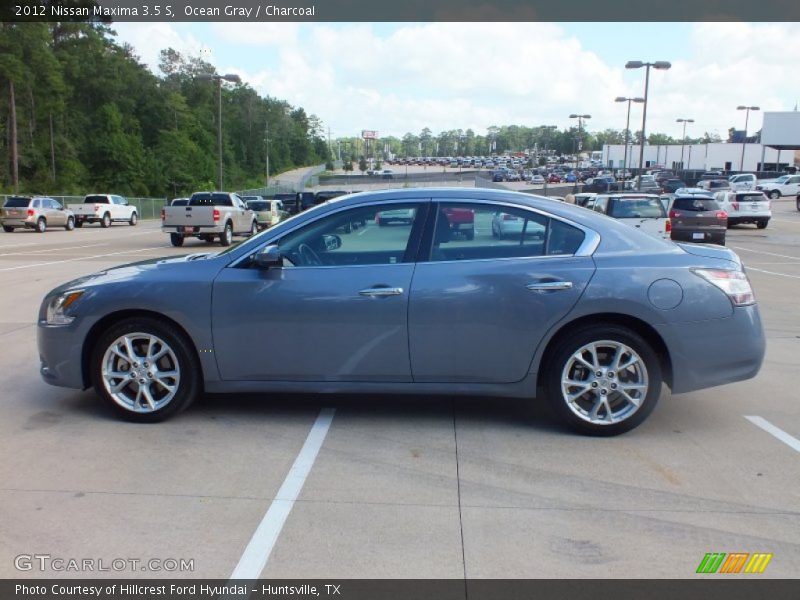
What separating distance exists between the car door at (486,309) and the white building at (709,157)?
85.3 metres

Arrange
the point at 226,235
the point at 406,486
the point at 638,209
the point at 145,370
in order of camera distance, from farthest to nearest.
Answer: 1. the point at 226,235
2. the point at 638,209
3. the point at 145,370
4. the point at 406,486

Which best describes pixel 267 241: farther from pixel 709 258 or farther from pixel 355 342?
pixel 709 258

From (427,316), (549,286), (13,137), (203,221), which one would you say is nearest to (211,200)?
(203,221)

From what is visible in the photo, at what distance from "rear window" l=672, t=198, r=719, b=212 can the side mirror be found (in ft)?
63.1

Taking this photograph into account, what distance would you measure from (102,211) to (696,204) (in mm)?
31806

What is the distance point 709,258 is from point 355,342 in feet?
8.52

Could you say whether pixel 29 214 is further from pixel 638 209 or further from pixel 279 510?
pixel 279 510

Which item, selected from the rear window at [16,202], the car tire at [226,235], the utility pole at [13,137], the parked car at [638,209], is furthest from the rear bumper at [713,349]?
the utility pole at [13,137]

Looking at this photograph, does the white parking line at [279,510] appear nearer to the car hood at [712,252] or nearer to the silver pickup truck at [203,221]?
the car hood at [712,252]

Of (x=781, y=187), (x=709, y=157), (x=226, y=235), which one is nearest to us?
(x=226, y=235)

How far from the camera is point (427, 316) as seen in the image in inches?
198

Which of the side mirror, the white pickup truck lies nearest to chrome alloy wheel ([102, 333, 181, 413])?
the side mirror

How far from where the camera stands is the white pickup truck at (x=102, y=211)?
132 feet
